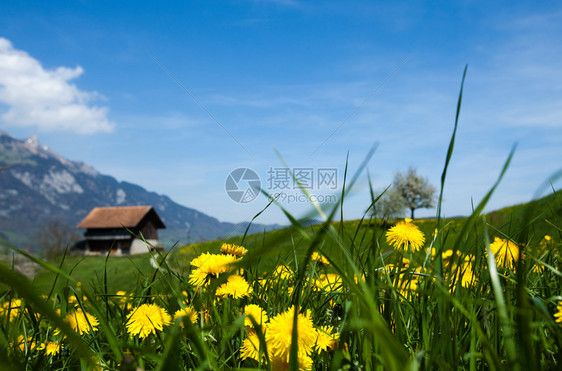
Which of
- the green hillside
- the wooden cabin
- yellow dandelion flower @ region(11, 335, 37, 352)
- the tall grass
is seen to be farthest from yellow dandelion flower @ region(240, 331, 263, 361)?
the wooden cabin

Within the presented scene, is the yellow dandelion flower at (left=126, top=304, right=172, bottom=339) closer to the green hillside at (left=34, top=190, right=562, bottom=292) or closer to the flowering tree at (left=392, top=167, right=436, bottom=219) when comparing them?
the green hillside at (left=34, top=190, right=562, bottom=292)

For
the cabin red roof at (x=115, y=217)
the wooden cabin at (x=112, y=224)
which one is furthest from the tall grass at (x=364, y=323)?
the cabin red roof at (x=115, y=217)

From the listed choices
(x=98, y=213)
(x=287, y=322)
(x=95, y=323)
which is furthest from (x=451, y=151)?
(x=98, y=213)

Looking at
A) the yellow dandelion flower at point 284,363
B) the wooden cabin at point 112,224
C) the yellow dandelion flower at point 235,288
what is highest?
the wooden cabin at point 112,224

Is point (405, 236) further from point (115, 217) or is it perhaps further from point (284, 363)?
point (115, 217)

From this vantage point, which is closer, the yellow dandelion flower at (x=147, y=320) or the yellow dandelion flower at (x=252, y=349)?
the yellow dandelion flower at (x=252, y=349)

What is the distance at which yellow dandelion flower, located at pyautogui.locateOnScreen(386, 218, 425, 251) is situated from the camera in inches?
68.8

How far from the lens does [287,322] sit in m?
1.09

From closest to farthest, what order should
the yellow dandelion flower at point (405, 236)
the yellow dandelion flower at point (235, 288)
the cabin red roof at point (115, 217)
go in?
the yellow dandelion flower at point (235, 288), the yellow dandelion flower at point (405, 236), the cabin red roof at point (115, 217)

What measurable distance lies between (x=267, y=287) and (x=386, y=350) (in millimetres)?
1395

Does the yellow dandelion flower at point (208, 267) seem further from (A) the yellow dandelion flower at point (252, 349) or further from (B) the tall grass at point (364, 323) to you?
(A) the yellow dandelion flower at point (252, 349)

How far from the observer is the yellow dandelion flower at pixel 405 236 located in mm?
1748

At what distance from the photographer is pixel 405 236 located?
175 centimetres

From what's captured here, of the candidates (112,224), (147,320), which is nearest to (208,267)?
(147,320)
